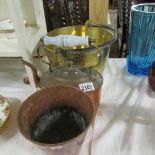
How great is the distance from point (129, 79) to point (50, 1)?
1.17 ft

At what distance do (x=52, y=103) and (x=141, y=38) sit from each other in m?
0.27

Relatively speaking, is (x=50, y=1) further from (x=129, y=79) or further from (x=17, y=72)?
(x=129, y=79)

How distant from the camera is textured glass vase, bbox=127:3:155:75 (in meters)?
0.49

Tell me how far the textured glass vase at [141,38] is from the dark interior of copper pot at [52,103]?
0.24 m

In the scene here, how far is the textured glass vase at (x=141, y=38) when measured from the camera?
493mm

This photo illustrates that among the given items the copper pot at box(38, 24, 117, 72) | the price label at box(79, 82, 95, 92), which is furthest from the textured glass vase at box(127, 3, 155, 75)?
the price label at box(79, 82, 95, 92)

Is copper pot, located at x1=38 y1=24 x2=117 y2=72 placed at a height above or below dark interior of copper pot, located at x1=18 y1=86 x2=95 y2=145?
above

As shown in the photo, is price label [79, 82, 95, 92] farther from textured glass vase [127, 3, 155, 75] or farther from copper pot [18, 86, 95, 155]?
textured glass vase [127, 3, 155, 75]

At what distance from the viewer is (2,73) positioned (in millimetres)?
656

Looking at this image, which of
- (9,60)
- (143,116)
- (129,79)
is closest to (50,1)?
(9,60)

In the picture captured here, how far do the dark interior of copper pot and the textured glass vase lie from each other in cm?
24

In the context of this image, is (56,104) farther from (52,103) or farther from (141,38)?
(141,38)

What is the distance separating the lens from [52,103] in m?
0.40

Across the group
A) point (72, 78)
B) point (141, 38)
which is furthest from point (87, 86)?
point (141, 38)
